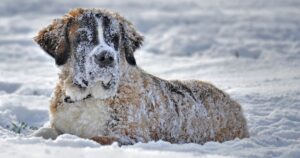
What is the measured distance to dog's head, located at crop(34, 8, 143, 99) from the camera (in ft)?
22.7

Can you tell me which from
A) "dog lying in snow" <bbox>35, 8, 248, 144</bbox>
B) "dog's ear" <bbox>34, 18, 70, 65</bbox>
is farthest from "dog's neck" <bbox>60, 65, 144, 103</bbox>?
"dog's ear" <bbox>34, 18, 70, 65</bbox>

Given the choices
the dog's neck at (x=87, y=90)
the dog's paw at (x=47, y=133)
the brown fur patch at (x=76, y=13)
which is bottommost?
the dog's paw at (x=47, y=133)

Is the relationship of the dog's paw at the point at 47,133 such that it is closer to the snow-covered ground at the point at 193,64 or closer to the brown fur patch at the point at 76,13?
the snow-covered ground at the point at 193,64

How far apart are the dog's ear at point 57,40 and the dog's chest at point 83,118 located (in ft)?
1.54

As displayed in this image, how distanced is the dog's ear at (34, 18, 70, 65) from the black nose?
50cm

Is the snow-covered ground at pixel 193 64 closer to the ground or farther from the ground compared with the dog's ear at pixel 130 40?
closer to the ground

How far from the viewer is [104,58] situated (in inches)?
269

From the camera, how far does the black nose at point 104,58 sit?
6.84 meters

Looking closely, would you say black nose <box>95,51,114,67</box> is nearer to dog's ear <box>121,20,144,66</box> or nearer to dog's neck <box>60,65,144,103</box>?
dog's neck <box>60,65,144,103</box>

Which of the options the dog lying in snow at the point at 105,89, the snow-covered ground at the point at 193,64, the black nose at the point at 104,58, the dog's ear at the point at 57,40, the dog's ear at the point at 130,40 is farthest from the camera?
the dog's ear at the point at 130,40

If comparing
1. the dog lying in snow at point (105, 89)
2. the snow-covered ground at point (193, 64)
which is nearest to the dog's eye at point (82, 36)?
the dog lying in snow at point (105, 89)

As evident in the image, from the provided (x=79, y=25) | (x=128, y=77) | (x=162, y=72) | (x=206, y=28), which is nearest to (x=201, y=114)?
(x=128, y=77)

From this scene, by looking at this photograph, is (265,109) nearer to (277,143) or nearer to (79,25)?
(277,143)

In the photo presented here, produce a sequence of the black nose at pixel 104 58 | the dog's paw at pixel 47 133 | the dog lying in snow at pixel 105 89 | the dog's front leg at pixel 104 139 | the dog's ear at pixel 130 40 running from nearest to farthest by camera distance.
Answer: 1. the dog's front leg at pixel 104 139
2. the black nose at pixel 104 58
3. the dog lying in snow at pixel 105 89
4. the dog's paw at pixel 47 133
5. the dog's ear at pixel 130 40
